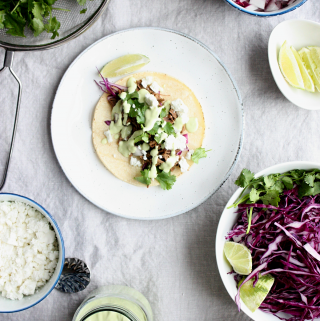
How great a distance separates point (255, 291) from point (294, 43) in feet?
4.29

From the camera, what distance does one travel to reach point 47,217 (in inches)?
64.1

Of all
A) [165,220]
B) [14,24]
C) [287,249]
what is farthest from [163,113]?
[287,249]

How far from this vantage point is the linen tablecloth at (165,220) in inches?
70.4

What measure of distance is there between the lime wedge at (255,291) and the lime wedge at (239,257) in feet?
0.27

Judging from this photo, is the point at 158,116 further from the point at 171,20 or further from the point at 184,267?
the point at 184,267

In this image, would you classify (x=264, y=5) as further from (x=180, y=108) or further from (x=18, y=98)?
(x=18, y=98)

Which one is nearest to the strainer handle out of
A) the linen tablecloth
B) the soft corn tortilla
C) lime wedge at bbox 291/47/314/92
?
the linen tablecloth

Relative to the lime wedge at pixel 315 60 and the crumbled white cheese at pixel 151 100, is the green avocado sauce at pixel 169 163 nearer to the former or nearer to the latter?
the crumbled white cheese at pixel 151 100

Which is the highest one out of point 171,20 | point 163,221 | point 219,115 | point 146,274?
point 171,20

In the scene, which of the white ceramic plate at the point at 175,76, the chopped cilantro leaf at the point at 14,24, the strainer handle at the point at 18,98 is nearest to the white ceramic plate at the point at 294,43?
the white ceramic plate at the point at 175,76

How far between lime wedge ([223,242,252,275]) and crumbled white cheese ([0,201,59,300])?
88 cm

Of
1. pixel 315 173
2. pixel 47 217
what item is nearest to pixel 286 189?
pixel 315 173

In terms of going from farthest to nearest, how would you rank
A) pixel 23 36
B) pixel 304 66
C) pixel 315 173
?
1. pixel 304 66
2. pixel 315 173
3. pixel 23 36

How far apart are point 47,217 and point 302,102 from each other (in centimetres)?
145
